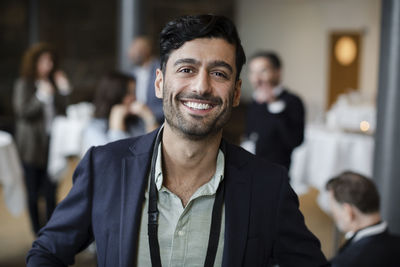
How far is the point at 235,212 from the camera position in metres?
1.26

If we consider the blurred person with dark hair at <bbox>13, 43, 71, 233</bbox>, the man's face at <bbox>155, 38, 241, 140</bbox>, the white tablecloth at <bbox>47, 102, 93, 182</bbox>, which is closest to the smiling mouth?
the man's face at <bbox>155, 38, 241, 140</bbox>

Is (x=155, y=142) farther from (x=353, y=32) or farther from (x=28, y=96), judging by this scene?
(x=353, y=32)

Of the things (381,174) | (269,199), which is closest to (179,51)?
(269,199)

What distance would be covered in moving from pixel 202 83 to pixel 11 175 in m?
3.12

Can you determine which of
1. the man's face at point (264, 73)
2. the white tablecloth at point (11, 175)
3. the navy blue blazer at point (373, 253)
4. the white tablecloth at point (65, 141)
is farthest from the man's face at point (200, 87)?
the white tablecloth at point (65, 141)

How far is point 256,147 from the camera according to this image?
137 inches

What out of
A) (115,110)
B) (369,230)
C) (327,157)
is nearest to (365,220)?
(369,230)

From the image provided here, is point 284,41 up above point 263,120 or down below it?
above

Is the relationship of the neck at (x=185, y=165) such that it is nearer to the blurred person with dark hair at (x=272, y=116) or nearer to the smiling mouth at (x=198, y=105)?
the smiling mouth at (x=198, y=105)

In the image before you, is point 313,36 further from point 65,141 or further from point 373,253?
point 373,253

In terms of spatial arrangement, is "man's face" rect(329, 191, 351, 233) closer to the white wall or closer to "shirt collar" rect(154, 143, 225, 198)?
"shirt collar" rect(154, 143, 225, 198)

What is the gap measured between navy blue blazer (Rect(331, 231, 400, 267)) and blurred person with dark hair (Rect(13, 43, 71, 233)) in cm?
282

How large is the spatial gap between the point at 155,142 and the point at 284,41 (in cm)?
1219

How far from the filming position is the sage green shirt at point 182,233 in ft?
4.15
